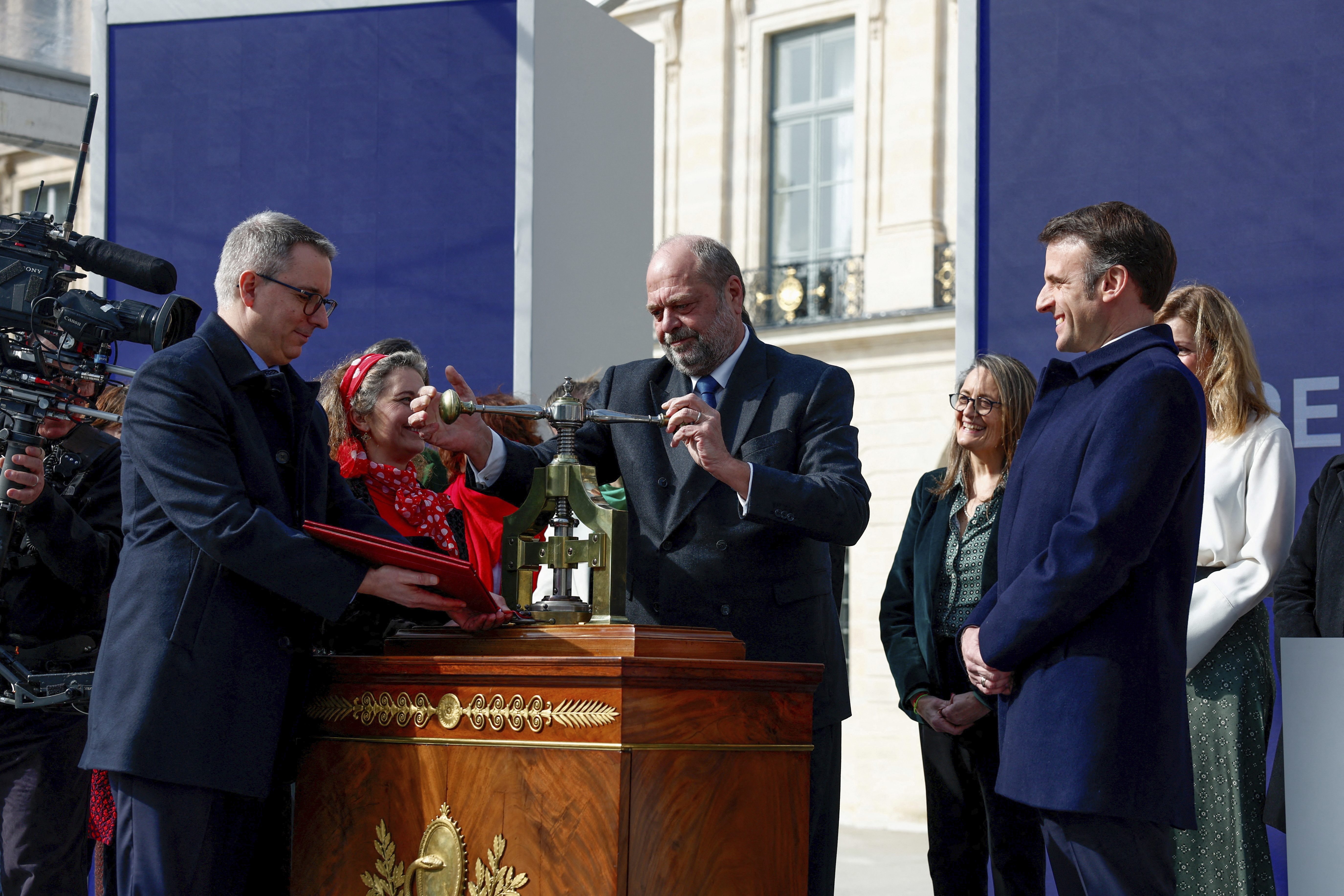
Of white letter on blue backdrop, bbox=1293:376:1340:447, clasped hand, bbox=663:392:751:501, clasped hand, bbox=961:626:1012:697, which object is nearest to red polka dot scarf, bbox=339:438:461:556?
clasped hand, bbox=663:392:751:501

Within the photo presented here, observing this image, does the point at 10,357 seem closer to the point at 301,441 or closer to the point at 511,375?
the point at 301,441

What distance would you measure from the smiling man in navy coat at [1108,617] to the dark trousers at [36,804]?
93.3 inches

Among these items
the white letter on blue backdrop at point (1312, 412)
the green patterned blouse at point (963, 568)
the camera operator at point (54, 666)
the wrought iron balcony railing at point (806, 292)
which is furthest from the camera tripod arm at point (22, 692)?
the wrought iron balcony railing at point (806, 292)

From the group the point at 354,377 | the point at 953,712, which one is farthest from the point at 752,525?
the point at 354,377

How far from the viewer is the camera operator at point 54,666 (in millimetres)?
3678

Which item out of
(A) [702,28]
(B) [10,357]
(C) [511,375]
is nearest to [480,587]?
(B) [10,357]

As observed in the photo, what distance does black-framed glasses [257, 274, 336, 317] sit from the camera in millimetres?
2623

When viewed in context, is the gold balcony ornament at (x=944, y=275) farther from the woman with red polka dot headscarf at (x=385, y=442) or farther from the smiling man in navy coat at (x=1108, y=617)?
the smiling man in navy coat at (x=1108, y=617)

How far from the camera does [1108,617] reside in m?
2.44

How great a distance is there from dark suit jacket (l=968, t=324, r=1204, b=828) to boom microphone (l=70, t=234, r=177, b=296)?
1844 mm

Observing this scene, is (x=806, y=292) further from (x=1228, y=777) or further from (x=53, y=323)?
(x=53, y=323)

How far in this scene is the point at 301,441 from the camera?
2605mm

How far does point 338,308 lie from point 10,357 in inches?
91.5

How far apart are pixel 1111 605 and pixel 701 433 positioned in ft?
2.38
